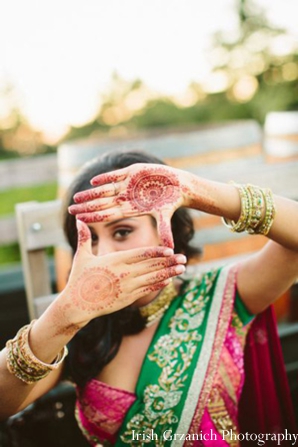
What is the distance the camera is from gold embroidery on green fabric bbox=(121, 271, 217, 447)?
3.60 ft

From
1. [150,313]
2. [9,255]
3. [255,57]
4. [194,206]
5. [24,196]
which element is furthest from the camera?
[255,57]

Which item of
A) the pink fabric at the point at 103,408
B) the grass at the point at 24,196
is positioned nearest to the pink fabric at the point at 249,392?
the pink fabric at the point at 103,408

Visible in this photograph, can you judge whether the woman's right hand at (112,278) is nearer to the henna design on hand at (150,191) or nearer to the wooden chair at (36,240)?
the henna design on hand at (150,191)

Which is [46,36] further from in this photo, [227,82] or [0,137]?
[227,82]

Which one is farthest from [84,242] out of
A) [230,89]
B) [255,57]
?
[255,57]

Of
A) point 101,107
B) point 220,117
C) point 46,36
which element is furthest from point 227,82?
point 46,36

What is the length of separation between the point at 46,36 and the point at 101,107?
73.5 inches

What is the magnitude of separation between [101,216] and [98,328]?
1.41 ft

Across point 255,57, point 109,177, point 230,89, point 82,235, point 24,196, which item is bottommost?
point 82,235

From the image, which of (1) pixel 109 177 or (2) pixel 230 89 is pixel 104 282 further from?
(2) pixel 230 89

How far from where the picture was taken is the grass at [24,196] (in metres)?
6.26

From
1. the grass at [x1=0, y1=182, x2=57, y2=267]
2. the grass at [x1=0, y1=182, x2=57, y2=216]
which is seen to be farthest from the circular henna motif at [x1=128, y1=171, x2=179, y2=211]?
the grass at [x1=0, y1=182, x2=57, y2=216]

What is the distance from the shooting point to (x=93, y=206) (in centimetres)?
92

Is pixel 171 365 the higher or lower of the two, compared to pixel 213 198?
lower
